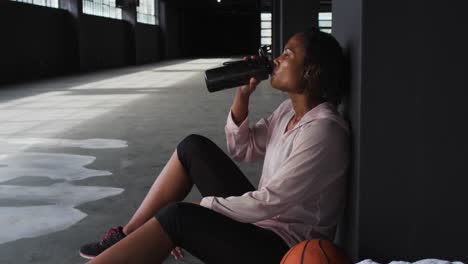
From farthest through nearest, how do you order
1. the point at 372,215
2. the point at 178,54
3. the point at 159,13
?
the point at 178,54
the point at 159,13
the point at 372,215

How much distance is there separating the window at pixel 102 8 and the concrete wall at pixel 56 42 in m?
0.34

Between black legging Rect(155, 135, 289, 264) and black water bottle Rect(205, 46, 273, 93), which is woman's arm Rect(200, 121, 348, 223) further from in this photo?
black water bottle Rect(205, 46, 273, 93)

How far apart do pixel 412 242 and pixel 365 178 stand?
269 mm

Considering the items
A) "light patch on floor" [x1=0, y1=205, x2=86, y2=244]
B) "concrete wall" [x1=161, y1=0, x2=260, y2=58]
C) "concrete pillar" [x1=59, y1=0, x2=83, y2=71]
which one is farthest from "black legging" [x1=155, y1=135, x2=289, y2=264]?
"concrete wall" [x1=161, y1=0, x2=260, y2=58]

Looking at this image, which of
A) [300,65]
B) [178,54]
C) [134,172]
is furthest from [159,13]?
[300,65]

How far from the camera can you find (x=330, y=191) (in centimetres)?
196

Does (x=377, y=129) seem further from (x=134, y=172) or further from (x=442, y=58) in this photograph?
(x=134, y=172)

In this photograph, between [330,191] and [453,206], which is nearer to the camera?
[453,206]

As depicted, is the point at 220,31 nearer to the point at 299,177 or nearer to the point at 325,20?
the point at 325,20

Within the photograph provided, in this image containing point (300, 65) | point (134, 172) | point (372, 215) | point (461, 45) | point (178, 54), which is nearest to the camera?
point (461, 45)

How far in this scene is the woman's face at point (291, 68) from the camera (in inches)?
76.7

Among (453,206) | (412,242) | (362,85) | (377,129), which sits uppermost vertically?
(362,85)

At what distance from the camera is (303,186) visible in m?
1.82

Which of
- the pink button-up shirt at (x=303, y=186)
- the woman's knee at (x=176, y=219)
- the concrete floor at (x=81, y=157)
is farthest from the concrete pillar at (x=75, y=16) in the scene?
the woman's knee at (x=176, y=219)
